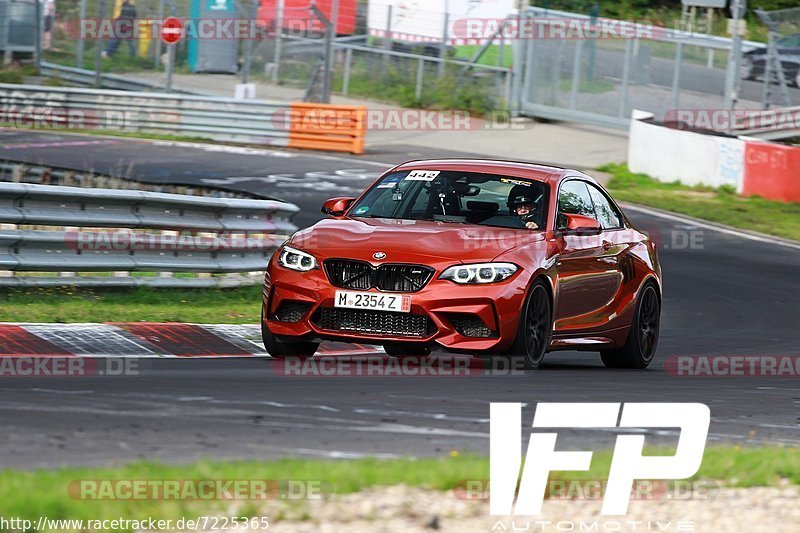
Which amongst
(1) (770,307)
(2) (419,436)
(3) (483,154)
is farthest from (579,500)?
(3) (483,154)

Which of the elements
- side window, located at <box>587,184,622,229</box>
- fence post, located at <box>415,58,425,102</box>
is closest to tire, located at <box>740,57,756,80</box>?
fence post, located at <box>415,58,425,102</box>

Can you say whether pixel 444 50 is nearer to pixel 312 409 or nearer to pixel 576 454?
pixel 312 409

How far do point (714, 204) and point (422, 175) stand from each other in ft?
52.3

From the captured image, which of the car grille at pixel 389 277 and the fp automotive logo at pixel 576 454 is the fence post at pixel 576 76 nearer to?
the car grille at pixel 389 277

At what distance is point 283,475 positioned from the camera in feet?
18.0

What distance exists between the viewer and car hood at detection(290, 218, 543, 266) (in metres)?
9.23

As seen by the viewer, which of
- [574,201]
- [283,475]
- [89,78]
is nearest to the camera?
[283,475]

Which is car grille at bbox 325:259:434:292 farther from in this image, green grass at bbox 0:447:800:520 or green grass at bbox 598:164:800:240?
green grass at bbox 598:164:800:240

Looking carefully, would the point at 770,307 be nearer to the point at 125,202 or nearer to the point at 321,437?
the point at 125,202

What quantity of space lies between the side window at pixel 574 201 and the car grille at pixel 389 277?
57.5 inches

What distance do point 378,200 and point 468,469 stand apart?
484 centimetres

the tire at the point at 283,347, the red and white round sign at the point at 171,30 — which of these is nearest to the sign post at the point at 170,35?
the red and white round sign at the point at 171,30

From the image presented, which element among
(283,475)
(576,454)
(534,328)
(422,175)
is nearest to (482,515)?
(283,475)

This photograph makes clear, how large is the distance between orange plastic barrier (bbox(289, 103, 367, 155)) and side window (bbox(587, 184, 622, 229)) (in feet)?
63.7
